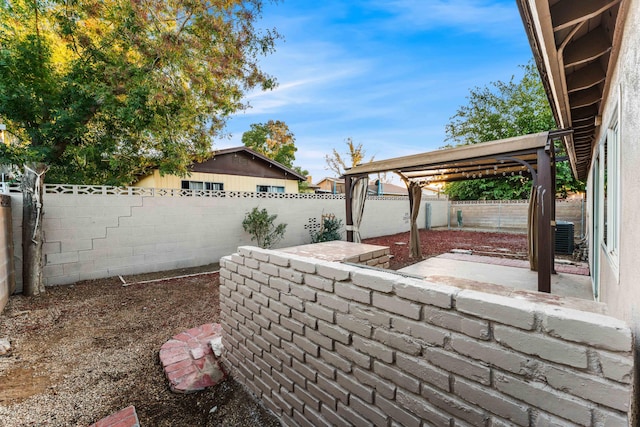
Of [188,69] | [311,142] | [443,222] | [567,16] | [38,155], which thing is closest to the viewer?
[567,16]

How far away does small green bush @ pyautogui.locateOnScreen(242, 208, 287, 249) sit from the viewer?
7206mm

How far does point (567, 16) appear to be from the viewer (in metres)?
1.60

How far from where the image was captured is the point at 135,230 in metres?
5.72

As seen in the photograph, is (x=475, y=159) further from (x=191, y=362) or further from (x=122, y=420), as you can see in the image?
(x=122, y=420)

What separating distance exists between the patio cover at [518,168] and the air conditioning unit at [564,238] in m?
2.85

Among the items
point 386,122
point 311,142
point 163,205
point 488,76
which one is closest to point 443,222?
point 386,122

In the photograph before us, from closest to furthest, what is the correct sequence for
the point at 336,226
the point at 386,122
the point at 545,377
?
the point at 545,377
the point at 336,226
the point at 386,122

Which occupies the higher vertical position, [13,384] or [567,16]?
[567,16]

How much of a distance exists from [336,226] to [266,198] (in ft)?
8.52

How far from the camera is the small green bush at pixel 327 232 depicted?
8.68 m

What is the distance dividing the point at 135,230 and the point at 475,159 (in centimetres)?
679

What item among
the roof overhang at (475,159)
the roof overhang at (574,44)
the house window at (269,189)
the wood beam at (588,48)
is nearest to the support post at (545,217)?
the roof overhang at (475,159)

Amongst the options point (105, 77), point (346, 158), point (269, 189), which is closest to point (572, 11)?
point (105, 77)

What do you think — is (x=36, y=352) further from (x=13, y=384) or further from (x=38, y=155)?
(x=38, y=155)
